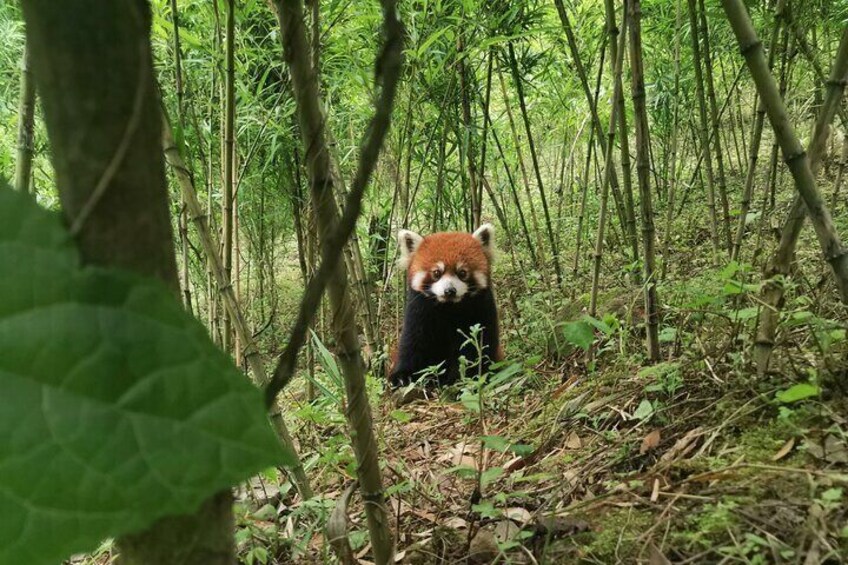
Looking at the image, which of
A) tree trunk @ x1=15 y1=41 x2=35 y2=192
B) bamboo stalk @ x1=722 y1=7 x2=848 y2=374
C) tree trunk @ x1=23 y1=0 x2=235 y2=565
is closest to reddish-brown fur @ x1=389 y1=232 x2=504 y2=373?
bamboo stalk @ x1=722 y1=7 x2=848 y2=374

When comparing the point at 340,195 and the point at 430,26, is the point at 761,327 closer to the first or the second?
the point at 340,195

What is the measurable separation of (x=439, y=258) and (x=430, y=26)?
1503 millimetres

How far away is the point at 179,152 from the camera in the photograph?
1.53 meters

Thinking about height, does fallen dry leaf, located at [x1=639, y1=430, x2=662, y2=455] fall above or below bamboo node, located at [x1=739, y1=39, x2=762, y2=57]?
below

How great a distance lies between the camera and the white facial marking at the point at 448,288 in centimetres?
420

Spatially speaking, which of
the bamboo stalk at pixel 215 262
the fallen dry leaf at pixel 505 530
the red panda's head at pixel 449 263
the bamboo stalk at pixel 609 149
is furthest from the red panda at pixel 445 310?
the fallen dry leaf at pixel 505 530

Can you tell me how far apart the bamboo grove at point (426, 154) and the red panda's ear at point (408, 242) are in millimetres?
171

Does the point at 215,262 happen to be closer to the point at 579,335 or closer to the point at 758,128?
the point at 579,335

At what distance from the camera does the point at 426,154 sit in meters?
4.37

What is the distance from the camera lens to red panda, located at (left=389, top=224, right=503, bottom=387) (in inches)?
169

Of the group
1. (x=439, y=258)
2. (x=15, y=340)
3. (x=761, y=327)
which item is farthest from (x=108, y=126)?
(x=439, y=258)

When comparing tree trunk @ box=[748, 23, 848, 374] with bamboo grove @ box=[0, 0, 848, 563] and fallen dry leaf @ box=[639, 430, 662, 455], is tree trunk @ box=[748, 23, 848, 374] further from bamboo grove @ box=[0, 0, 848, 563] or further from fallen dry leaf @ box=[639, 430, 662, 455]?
fallen dry leaf @ box=[639, 430, 662, 455]

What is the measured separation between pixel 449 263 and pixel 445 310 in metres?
0.33

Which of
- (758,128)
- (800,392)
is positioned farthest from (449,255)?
(800,392)
